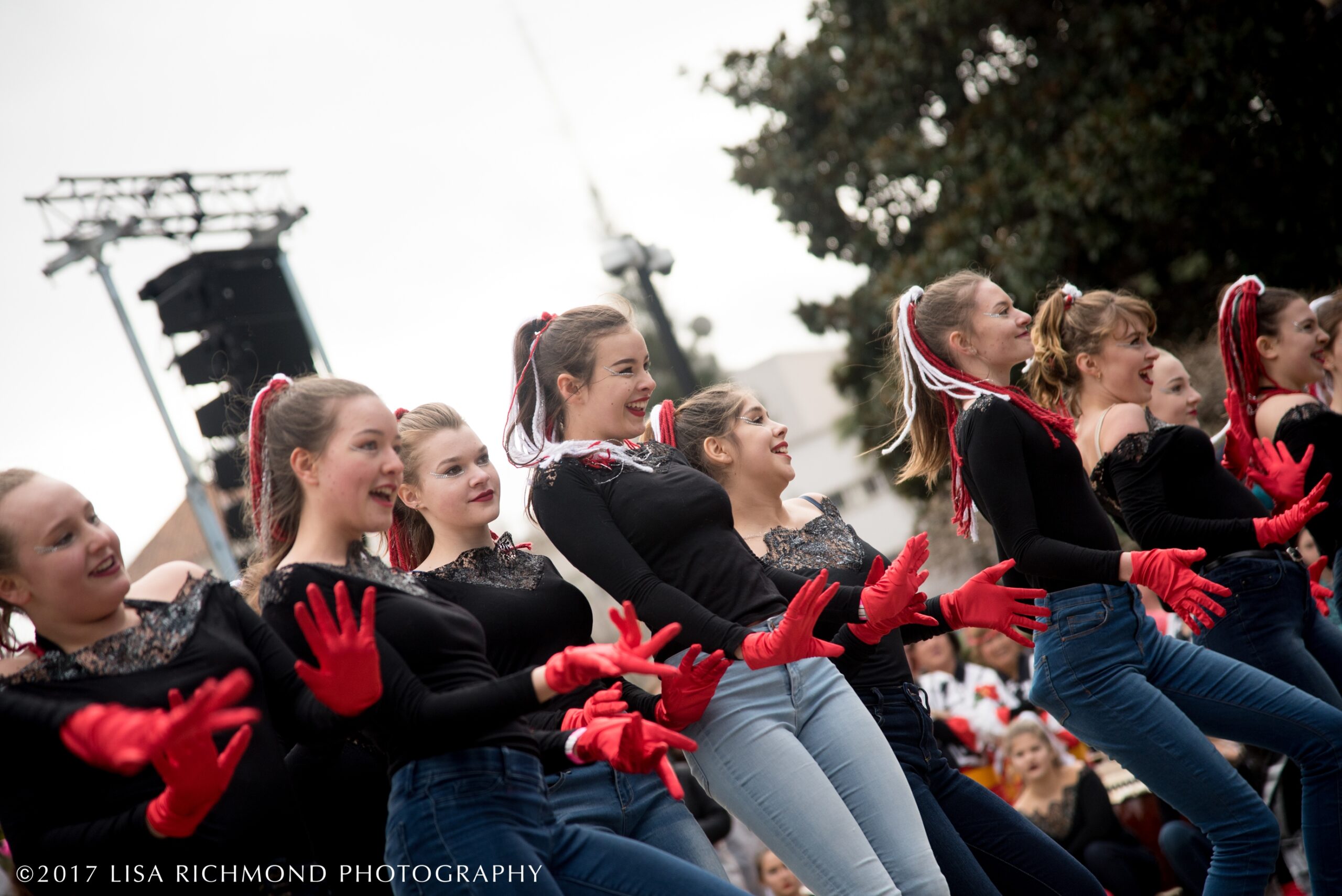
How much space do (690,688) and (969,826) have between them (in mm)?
1014

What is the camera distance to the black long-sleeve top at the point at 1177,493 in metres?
3.46

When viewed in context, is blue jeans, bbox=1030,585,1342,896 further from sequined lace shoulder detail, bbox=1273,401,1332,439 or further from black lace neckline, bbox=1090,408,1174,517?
sequined lace shoulder detail, bbox=1273,401,1332,439

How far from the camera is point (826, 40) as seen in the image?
1074cm

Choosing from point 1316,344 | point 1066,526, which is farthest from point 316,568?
point 1316,344

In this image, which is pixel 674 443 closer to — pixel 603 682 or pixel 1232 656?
pixel 603 682

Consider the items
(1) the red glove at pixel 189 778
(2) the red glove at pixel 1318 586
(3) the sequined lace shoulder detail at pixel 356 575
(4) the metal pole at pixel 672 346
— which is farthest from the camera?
(4) the metal pole at pixel 672 346

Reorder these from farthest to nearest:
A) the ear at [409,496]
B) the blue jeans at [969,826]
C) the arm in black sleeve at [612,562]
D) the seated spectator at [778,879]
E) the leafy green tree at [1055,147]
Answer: the leafy green tree at [1055,147] < the seated spectator at [778,879] < the ear at [409,496] < the blue jeans at [969,826] < the arm in black sleeve at [612,562]

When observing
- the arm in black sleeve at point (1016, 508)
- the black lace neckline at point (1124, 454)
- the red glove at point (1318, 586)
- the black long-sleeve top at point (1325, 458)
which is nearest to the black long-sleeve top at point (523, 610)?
the arm in black sleeve at point (1016, 508)

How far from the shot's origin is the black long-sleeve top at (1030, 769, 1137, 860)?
203 inches

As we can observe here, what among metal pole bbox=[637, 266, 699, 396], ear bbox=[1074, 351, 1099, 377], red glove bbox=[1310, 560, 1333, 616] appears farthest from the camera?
metal pole bbox=[637, 266, 699, 396]

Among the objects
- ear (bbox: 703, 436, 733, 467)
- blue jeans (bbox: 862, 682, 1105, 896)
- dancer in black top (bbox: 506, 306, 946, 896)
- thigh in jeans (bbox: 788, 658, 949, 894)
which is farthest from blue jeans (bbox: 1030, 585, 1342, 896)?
ear (bbox: 703, 436, 733, 467)

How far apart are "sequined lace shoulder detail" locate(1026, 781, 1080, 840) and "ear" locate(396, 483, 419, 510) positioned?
3698 mm

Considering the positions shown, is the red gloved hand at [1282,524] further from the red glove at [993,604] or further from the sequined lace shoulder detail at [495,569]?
the sequined lace shoulder detail at [495,569]

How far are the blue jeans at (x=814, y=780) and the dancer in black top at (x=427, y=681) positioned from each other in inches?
12.9
